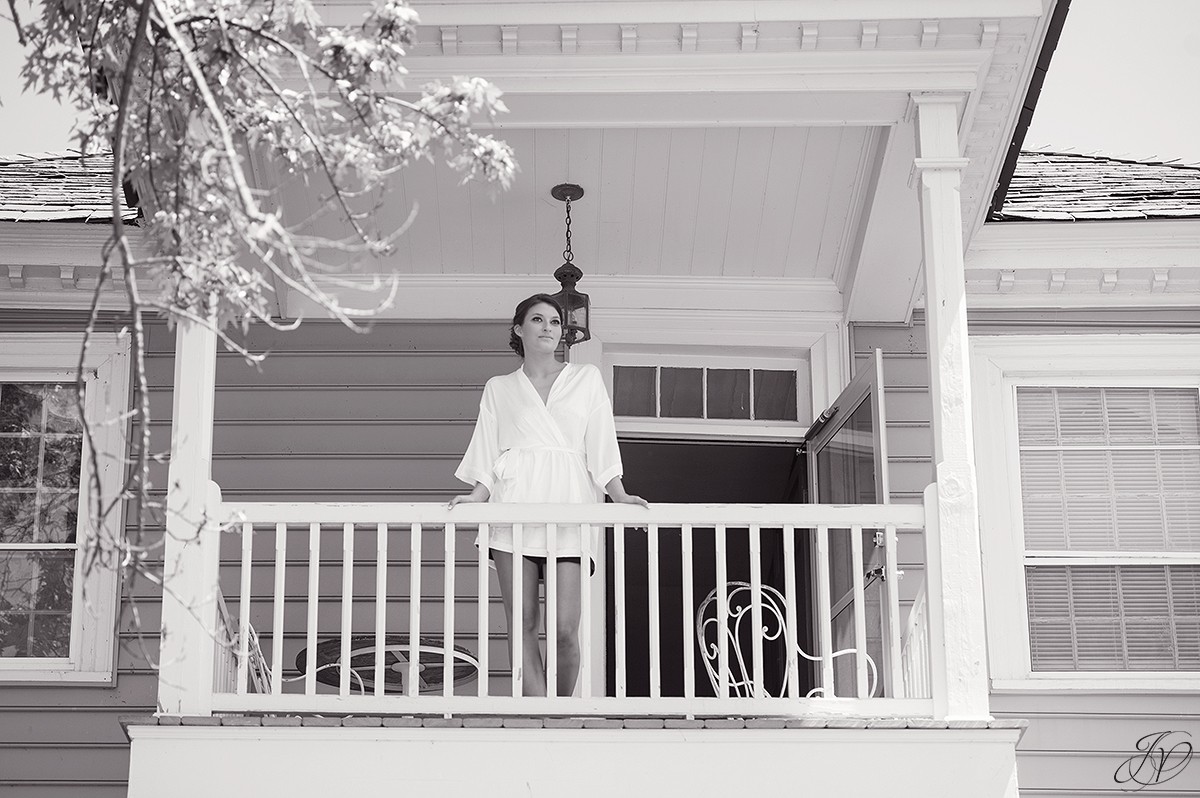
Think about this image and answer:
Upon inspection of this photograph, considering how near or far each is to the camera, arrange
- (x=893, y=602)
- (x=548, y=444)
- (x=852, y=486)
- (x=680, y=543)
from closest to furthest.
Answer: (x=893, y=602) < (x=548, y=444) < (x=852, y=486) < (x=680, y=543)

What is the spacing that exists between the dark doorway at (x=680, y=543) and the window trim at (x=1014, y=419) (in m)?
1.42

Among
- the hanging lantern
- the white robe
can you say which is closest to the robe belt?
the white robe

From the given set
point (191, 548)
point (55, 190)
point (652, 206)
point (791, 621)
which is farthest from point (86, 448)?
point (791, 621)

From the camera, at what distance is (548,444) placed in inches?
214

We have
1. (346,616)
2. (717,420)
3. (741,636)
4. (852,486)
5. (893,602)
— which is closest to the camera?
(346,616)

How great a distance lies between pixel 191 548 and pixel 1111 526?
4278mm

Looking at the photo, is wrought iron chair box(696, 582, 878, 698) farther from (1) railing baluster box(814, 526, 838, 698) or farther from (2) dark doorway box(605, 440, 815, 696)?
(2) dark doorway box(605, 440, 815, 696)

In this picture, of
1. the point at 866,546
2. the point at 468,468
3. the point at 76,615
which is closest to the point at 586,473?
the point at 468,468

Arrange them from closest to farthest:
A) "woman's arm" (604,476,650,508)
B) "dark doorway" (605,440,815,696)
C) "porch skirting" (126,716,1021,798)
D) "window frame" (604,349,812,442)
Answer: "porch skirting" (126,716,1021,798) → "woman's arm" (604,476,650,508) → "window frame" (604,349,812,442) → "dark doorway" (605,440,815,696)

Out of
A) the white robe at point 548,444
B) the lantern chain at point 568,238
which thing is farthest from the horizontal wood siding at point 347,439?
the white robe at point 548,444

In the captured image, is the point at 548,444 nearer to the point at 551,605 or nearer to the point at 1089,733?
the point at 551,605

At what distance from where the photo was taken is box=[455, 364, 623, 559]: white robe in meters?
5.40

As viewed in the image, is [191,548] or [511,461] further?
[511,461]

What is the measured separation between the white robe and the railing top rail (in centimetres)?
43
